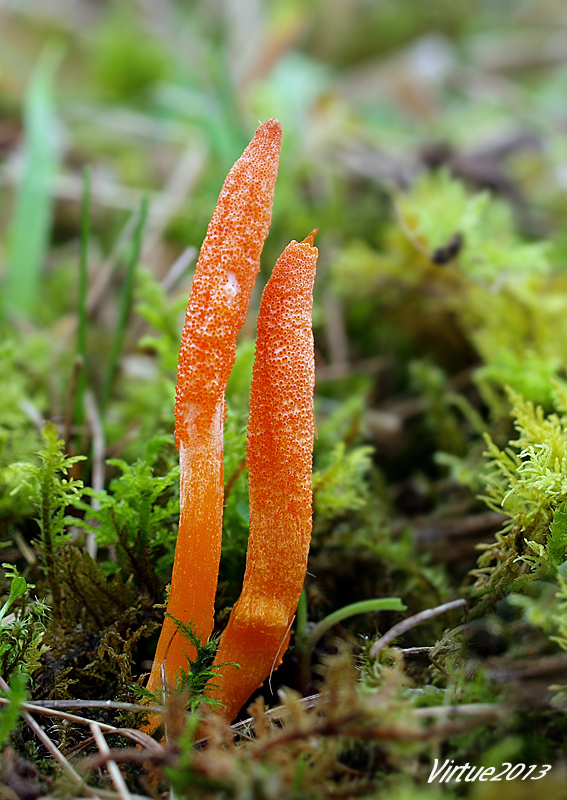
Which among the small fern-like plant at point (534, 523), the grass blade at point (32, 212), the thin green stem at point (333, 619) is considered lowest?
the thin green stem at point (333, 619)

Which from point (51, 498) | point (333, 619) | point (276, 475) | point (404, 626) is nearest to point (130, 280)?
point (51, 498)

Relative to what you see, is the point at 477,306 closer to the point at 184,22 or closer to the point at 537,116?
the point at 537,116

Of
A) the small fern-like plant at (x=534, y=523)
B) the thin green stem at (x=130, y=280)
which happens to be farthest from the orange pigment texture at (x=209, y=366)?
the thin green stem at (x=130, y=280)

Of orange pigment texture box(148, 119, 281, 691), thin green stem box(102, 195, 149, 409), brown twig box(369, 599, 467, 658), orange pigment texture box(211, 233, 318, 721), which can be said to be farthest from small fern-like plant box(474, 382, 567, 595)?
thin green stem box(102, 195, 149, 409)

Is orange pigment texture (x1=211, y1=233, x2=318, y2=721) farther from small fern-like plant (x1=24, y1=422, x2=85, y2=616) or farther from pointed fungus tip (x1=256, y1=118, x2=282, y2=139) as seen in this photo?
small fern-like plant (x1=24, y1=422, x2=85, y2=616)

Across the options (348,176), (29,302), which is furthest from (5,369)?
(348,176)

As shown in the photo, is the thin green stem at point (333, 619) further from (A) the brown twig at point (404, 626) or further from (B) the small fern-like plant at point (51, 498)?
(B) the small fern-like plant at point (51, 498)

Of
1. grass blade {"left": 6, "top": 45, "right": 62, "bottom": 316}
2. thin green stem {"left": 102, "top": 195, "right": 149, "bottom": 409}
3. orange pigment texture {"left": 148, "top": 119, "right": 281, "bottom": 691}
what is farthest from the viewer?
grass blade {"left": 6, "top": 45, "right": 62, "bottom": 316}
